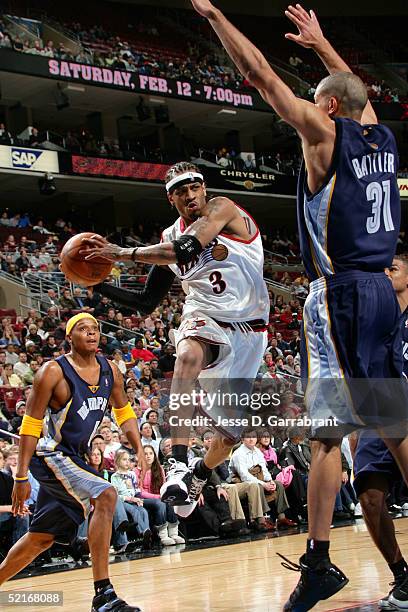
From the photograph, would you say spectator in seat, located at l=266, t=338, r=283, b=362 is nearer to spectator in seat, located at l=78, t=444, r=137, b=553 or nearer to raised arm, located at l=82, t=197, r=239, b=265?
spectator in seat, located at l=78, t=444, r=137, b=553

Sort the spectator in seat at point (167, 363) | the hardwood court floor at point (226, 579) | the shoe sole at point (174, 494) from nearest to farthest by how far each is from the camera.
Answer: the shoe sole at point (174, 494) → the hardwood court floor at point (226, 579) → the spectator in seat at point (167, 363)

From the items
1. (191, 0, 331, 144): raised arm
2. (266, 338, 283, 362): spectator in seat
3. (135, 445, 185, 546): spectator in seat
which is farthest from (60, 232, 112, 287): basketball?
(266, 338, 283, 362): spectator in seat

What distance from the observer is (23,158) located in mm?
23797

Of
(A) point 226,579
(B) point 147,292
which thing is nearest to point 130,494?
(A) point 226,579

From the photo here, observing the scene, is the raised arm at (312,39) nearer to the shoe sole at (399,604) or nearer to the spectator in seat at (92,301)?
the shoe sole at (399,604)

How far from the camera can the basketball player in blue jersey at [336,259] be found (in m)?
3.95

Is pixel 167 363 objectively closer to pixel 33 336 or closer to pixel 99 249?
pixel 33 336

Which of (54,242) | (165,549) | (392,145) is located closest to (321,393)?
(392,145)

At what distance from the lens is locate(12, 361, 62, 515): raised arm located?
220 inches

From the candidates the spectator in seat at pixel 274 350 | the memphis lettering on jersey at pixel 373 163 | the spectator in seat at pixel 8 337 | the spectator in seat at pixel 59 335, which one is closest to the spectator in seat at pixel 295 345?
the spectator in seat at pixel 274 350

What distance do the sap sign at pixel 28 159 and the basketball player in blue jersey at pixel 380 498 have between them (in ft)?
65.5

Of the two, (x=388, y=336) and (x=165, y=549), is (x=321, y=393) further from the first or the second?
(x=165, y=549)

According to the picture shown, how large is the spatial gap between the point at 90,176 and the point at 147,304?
2025 centimetres

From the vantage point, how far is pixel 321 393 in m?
4.07
